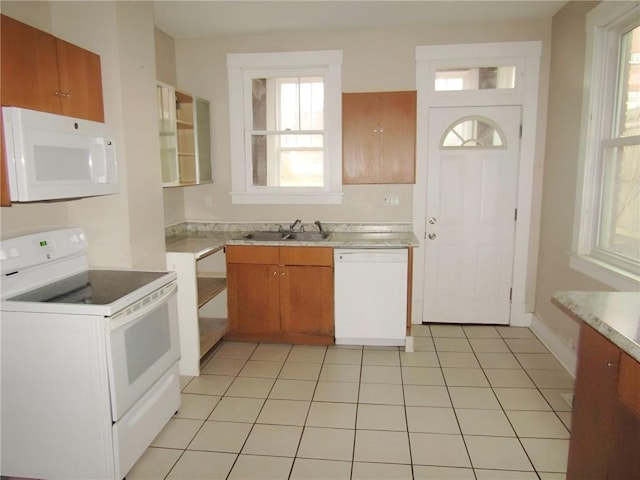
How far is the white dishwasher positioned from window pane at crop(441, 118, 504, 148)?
1.18m

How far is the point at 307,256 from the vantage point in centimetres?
348

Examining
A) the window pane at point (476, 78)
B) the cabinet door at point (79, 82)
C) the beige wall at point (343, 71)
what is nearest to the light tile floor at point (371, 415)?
the beige wall at point (343, 71)

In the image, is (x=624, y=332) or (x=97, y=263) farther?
(x=97, y=263)

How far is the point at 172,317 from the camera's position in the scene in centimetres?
247

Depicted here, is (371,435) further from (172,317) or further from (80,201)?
(80,201)

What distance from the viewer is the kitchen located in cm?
245

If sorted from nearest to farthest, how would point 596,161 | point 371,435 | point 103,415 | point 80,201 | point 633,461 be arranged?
point 633,461 < point 103,415 < point 371,435 < point 80,201 < point 596,161

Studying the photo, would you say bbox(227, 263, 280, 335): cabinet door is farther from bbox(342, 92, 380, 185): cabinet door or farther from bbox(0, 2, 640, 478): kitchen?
bbox(342, 92, 380, 185): cabinet door

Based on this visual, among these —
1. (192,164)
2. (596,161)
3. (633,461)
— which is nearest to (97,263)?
(192,164)

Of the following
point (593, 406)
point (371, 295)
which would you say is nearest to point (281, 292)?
point (371, 295)

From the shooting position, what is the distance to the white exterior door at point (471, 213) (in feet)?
12.5

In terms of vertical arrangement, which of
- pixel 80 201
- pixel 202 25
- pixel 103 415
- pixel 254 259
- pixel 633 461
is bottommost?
pixel 103 415

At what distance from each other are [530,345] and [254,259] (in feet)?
7.70

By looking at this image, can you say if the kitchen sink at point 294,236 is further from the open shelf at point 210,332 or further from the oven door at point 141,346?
the oven door at point 141,346
